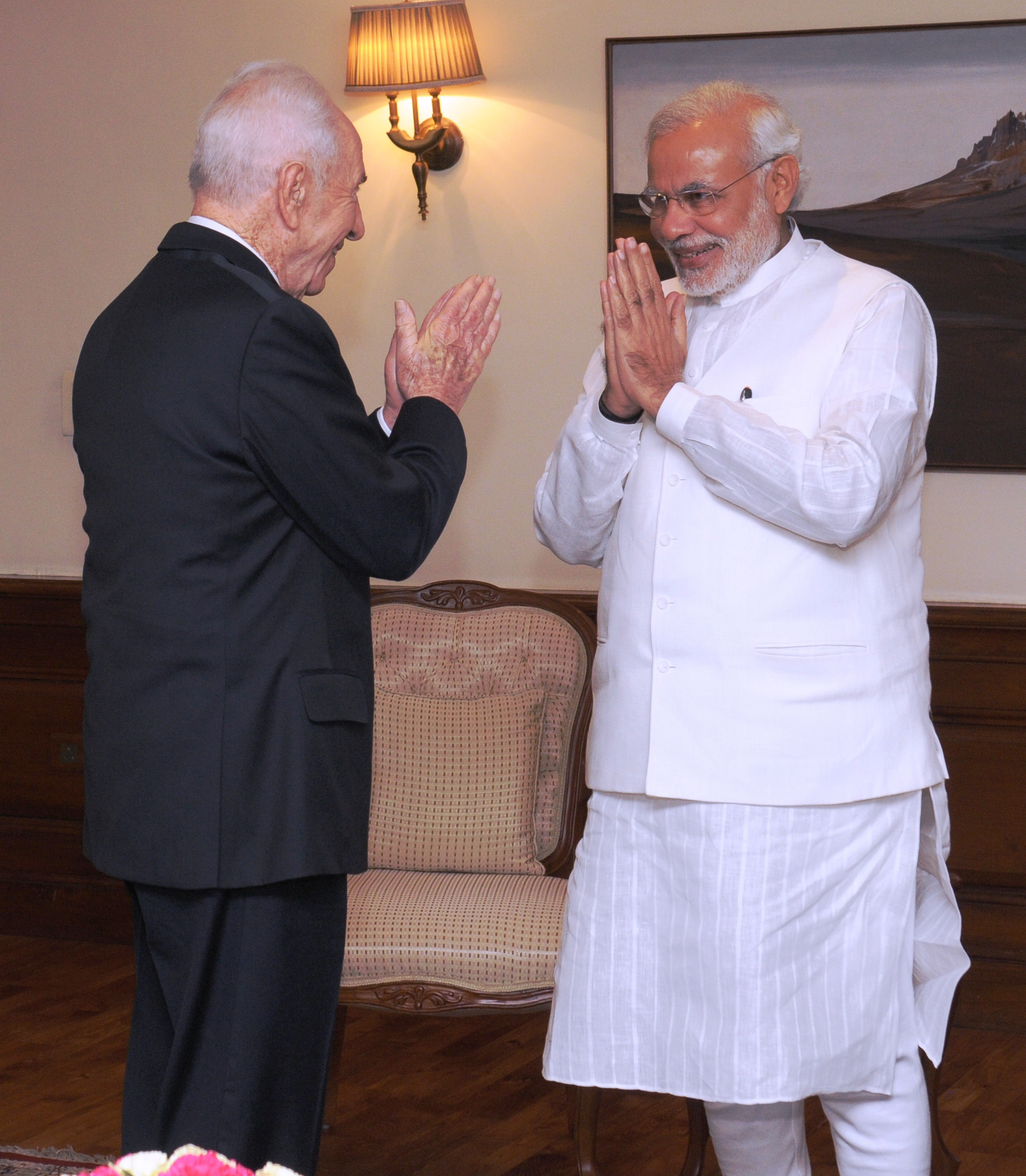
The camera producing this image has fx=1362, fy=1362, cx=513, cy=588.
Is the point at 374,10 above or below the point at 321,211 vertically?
above

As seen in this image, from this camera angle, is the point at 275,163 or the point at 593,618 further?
the point at 593,618

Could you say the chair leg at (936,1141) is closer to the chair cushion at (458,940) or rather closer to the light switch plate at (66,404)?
the chair cushion at (458,940)

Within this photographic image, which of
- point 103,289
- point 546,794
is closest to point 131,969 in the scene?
point 546,794

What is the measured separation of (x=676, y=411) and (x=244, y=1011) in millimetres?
938

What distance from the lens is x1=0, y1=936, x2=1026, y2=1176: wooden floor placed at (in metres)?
2.59

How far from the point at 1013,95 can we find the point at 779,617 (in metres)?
1.81

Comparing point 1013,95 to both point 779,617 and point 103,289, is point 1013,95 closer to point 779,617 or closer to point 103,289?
point 779,617

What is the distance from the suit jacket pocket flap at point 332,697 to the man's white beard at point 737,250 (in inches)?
32.0

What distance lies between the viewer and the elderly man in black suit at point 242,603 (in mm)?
1513

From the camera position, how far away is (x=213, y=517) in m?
1.52

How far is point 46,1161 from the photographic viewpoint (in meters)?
1.92

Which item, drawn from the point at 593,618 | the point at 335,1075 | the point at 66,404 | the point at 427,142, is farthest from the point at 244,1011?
the point at 66,404

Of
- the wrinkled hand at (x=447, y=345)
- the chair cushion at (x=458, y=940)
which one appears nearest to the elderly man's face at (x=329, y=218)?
the wrinkled hand at (x=447, y=345)

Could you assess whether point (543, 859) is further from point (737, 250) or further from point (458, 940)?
point (737, 250)
